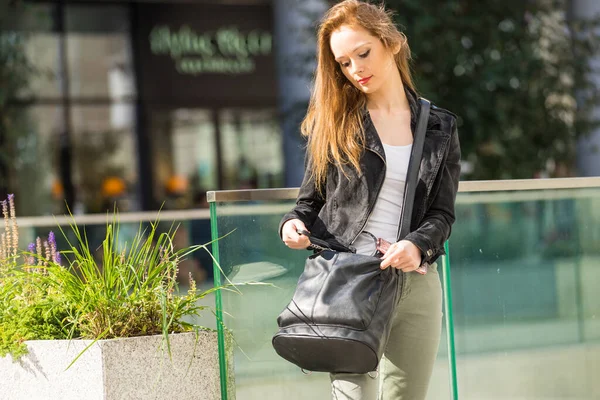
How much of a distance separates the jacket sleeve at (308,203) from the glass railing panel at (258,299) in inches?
24.5

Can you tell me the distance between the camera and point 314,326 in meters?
2.69

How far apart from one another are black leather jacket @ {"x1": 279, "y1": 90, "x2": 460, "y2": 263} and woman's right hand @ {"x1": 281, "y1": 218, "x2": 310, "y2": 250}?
0.12 feet

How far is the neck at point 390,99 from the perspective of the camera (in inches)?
118

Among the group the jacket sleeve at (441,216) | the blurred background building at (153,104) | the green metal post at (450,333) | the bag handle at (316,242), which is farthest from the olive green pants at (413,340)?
the blurred background building at (153,104)

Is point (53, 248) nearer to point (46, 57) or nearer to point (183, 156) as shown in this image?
point (46, 57)

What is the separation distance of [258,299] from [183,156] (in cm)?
1161

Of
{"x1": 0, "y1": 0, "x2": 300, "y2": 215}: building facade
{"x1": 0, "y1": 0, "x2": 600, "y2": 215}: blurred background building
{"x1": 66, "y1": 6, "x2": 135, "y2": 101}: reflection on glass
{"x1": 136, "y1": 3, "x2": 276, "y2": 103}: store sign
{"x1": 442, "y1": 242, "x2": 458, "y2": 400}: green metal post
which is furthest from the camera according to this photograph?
{"x1": 136, "y1": 3, "x2": 276, "y2": 103}: store sign

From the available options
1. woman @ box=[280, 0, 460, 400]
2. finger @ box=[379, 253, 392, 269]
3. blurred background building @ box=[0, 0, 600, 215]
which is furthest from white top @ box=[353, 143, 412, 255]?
blurred background building @ box=[0, 0, 600, 215]

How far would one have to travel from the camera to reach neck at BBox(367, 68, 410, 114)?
9.83 feet

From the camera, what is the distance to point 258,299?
12.0 feet

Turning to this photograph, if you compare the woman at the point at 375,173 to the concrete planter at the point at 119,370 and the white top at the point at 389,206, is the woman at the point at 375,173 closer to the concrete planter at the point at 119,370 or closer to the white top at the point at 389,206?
the white top at the point at 389,206

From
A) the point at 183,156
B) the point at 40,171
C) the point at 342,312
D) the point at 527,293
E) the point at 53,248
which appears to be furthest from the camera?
the point at 183,156

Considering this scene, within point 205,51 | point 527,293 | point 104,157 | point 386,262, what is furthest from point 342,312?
point 205,51

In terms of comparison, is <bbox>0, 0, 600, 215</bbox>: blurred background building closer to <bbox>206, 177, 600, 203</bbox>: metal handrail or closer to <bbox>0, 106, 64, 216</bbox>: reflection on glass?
<bbox>0, 106, 64, 216</bbox>: reflection on glass
